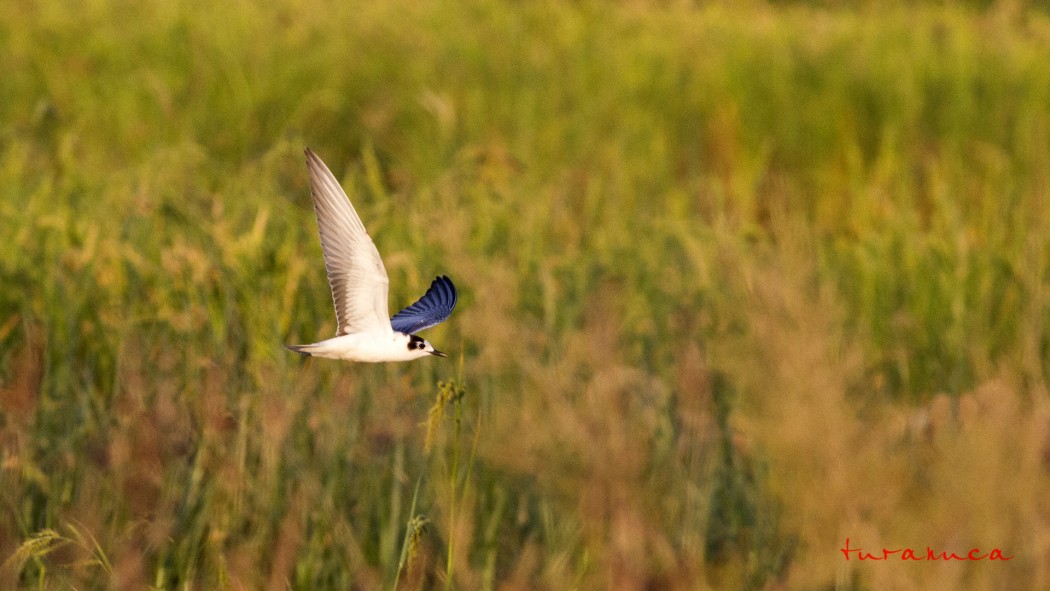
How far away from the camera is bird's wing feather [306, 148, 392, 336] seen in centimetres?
103

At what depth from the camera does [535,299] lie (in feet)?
9.59

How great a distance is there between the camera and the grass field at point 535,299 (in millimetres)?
1382

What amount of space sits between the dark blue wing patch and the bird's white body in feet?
0.35

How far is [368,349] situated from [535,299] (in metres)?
1.96

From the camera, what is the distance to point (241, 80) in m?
4.70

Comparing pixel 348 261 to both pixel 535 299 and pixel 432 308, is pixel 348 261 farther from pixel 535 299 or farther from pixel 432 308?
pixel 535 299

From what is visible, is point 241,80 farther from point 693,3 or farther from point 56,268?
point 693,3

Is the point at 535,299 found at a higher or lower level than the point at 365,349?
higher

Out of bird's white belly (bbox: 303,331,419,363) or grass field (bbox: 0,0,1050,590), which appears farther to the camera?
grass field (bbox: 0,0,1050,590)
